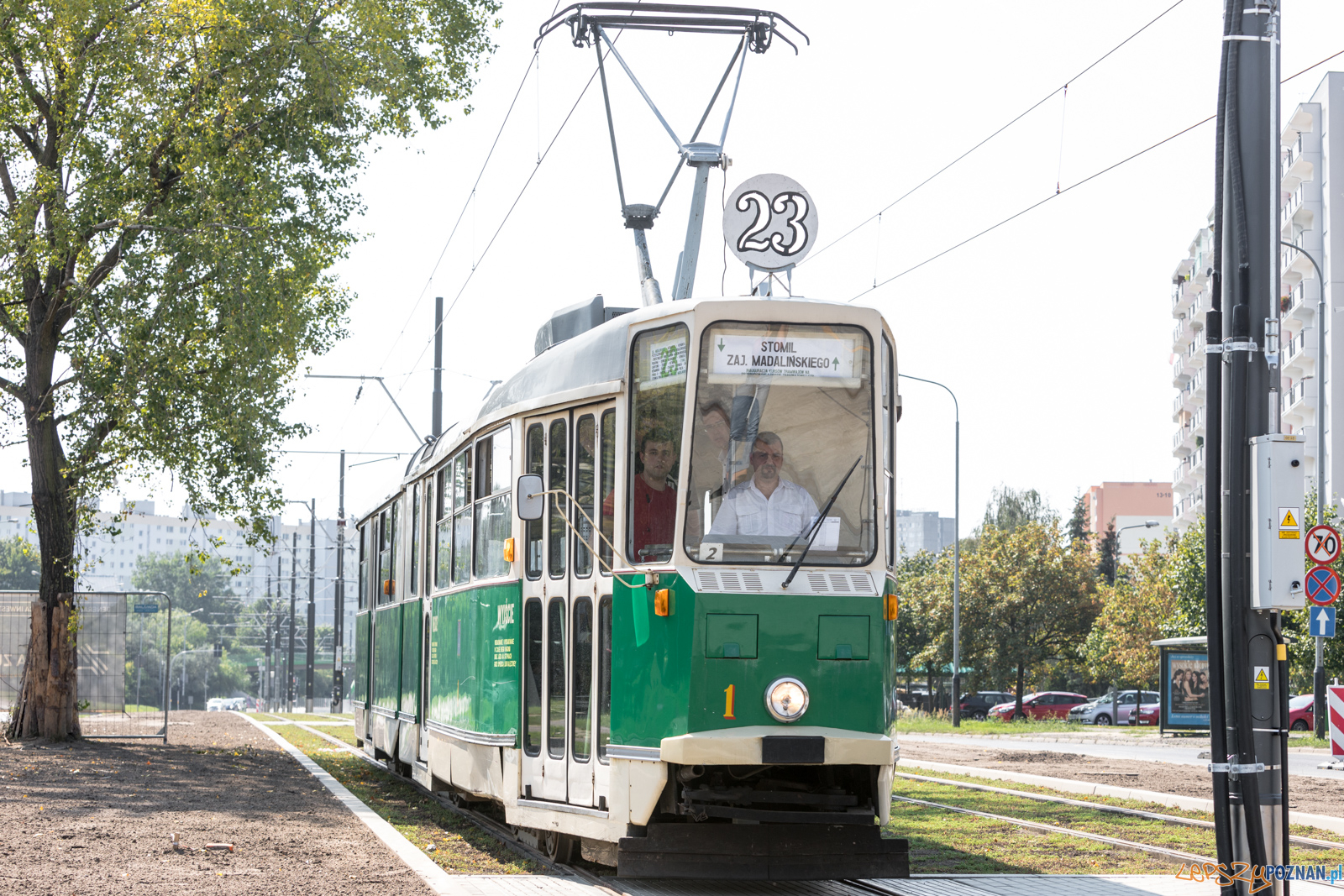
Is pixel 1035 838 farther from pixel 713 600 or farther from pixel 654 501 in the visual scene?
pixel 654 501

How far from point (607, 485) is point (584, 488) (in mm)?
276

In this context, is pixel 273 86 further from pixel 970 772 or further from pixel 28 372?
pixel 970 772

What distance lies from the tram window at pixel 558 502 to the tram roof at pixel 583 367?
0.24 m

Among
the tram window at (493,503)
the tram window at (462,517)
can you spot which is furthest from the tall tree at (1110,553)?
the tram window at (493,503)

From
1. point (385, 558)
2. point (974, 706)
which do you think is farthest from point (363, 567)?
point (974, 706)

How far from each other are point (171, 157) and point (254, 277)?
→ 2.69m

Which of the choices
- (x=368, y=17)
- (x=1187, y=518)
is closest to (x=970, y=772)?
(x=368, y=17)

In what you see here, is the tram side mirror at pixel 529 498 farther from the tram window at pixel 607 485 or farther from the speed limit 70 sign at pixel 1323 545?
the speed limit 70 sign at pixel 1323 545

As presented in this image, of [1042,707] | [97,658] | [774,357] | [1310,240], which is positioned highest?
[1310,240]

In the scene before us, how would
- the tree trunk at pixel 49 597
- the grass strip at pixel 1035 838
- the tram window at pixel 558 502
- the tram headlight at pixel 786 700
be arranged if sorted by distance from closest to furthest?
1. the tram headlight at pixel 786 700
2. the tram window at pixel 558 502
3. the grass strip at pixel 1035 838
4. the tree trunk at pixel 49 597

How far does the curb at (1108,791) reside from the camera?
Answer: 43.1 feet

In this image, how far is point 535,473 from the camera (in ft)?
32.4

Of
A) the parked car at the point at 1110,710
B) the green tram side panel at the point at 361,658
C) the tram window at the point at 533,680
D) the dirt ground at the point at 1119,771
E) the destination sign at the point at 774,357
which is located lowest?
the parked car at the point at 1110,710

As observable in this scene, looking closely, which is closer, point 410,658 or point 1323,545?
point 410,658
